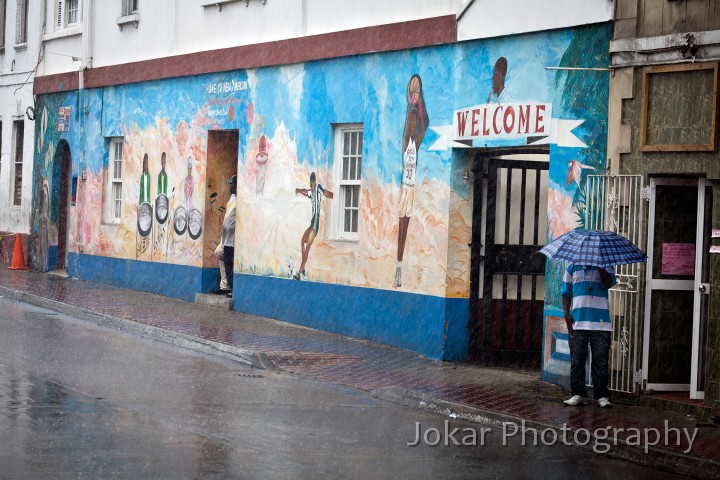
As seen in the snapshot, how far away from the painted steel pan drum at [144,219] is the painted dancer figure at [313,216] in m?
5.39

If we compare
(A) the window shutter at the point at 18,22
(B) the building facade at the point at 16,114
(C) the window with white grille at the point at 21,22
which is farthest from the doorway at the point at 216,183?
(A) the window shutter at the point at 18,22

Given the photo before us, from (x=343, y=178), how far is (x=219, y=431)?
839cm

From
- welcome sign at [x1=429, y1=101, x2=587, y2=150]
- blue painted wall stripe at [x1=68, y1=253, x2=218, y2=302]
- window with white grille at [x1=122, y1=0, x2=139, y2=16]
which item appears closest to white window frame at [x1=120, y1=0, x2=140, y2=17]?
window with white grille at [x1=122, y1=0, x2=139, y2=16]

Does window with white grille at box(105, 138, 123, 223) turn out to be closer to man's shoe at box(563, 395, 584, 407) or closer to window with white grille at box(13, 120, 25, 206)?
window with white grille at box(13, 120, 25, 206)

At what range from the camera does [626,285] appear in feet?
41.9

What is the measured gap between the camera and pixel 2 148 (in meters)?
29.2

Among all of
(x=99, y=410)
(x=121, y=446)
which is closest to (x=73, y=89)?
(x=99, y=410)

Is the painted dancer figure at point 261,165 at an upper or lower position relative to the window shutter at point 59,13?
lower

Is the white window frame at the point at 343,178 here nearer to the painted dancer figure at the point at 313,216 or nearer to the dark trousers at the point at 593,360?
the painted dancer figure at the point at 313,216

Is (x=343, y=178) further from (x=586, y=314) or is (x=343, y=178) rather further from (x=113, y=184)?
(x=113, y=184)

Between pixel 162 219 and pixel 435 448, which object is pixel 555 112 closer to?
pixel 435 448

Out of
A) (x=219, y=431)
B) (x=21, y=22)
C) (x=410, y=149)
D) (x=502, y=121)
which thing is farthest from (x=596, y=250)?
(x=21, y=22)

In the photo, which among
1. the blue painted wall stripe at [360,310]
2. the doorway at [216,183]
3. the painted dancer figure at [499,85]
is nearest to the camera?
the painted dancer figure at [499,85]

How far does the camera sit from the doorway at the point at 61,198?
2677 centimetres
